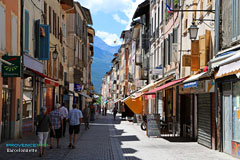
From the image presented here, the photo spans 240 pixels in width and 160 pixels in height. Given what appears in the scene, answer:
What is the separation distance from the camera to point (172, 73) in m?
25.4

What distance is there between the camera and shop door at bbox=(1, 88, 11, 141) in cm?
1729

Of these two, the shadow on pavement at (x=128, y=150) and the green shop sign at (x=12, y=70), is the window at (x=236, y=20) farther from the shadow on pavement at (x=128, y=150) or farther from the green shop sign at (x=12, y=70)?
the green shop sign at (x=12, y=70)

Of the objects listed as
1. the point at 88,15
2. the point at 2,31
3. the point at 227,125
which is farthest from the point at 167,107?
the point at 88,15

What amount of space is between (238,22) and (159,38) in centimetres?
1867

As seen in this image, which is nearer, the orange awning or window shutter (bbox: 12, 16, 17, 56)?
window shutter (bbox: 12, 16, 17, 56)

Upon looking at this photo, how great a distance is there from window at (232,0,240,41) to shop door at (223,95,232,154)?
6.60 ft

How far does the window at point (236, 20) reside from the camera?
13.3 meters

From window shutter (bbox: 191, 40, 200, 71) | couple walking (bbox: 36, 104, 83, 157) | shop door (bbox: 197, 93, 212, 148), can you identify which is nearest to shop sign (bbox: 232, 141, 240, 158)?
shop door (bbox: 197, 93, 212, 148)

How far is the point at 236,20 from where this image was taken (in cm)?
1347

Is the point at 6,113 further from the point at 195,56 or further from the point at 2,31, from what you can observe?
the point at 195,56

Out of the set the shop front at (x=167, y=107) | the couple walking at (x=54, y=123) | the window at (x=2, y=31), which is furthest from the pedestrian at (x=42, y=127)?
the shop front at (x=167, y=107)

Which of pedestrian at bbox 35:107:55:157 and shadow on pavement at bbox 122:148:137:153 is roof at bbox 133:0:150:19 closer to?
shadow on pavement at bbox 122:148:137:153

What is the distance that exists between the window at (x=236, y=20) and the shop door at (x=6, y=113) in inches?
356

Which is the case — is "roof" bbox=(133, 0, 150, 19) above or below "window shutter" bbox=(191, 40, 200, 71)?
above
